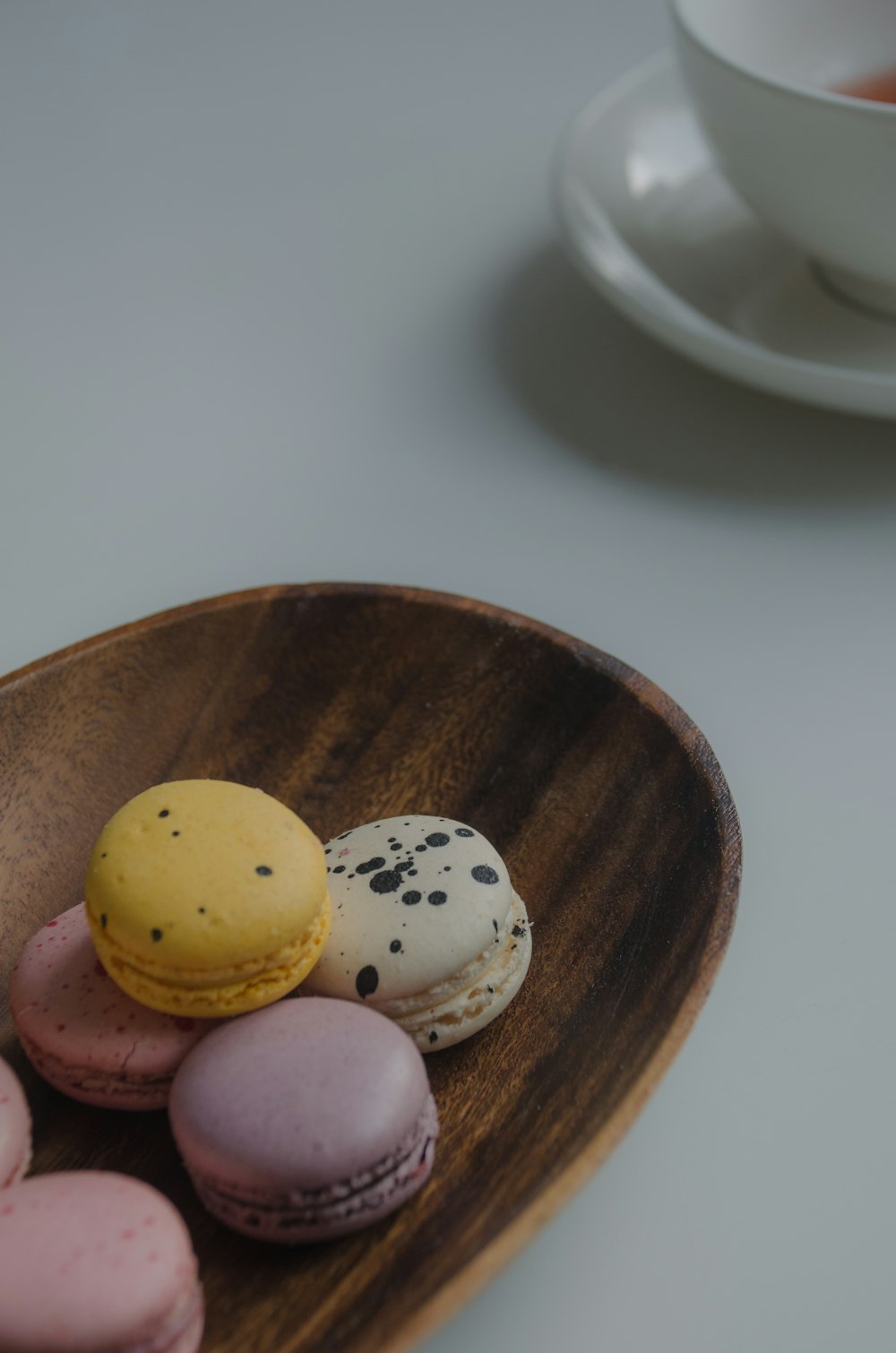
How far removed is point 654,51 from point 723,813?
107 centimetres

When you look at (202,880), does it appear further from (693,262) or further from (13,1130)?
(693,262)

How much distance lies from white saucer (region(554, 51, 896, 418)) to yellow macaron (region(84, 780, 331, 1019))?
1.66 feet

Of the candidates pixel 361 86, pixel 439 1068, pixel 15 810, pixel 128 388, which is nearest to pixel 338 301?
pixel 128 388

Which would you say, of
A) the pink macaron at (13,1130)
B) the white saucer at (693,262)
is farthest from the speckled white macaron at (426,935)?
the white saucer at (693,262)

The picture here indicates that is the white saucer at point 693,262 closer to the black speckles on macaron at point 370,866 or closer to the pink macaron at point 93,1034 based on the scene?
the black speckles on macaron at point 370,866

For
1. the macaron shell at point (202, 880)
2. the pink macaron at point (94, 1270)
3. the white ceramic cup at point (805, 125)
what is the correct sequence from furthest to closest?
the white ceramic cup at point (805, 125) → the macaron shell at point (202, 880) → the pink macaron at point (94, 1270)

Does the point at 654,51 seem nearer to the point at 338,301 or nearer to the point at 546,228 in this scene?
the point at 546,228

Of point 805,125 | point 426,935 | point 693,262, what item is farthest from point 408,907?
point 693,262

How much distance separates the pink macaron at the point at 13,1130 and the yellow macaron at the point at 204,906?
57mm

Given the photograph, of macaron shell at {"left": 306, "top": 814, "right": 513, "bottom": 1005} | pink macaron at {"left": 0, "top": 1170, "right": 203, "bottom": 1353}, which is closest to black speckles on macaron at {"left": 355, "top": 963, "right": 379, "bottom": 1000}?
macaron shell at {"left": 306, "top": 814, "right": 513, "bottom": 1005}

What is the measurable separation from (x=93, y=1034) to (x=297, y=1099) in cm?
10

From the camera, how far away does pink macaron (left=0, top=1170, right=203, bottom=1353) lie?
43cm

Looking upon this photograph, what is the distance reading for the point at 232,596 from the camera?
75 cm

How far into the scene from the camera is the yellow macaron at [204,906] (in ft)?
1.77
